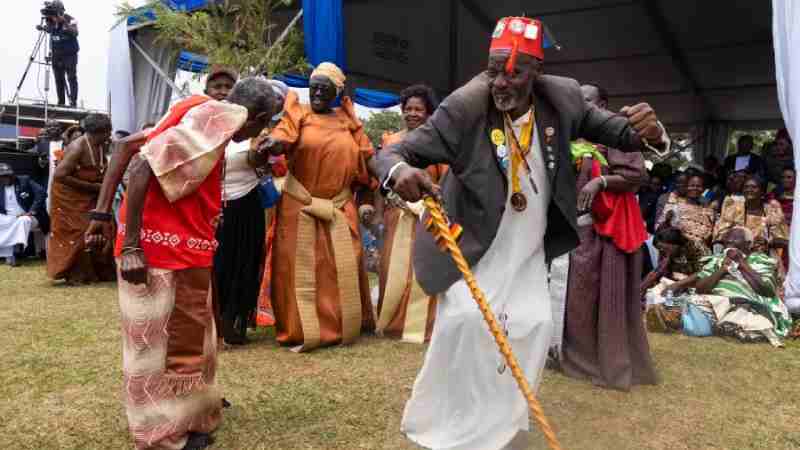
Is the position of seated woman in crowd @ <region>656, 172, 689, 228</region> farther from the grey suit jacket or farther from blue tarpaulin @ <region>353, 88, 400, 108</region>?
blue tarpaulin @ <region>353, 88, 400, 108</region>

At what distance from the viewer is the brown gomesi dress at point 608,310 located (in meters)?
4.04

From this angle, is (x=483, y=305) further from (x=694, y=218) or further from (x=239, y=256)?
(x=694, y=218)

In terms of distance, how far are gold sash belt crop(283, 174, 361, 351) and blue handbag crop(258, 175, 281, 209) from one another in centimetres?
11

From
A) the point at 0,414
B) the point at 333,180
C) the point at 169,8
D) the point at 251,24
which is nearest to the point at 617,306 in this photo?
the point at 333,180

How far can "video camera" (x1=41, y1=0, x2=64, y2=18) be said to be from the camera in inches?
453

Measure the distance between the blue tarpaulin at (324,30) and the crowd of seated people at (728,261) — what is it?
13.6ft

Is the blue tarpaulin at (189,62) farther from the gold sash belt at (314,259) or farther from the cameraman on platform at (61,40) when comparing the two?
the gold sash belt at (314,259)

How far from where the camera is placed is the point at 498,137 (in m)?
2.47

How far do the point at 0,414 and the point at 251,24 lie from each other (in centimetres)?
618

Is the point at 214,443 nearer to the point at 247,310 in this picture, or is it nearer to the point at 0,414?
the point at 0,414

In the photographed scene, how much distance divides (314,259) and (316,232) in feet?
0.64

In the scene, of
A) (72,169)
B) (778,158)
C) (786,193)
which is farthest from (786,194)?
(72,169)

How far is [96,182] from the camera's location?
7.64 m

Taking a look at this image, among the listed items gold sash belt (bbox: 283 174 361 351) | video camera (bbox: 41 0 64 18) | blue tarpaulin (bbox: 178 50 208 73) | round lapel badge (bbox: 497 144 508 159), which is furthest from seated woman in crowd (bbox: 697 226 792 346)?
video camera (bbox: 41 0 64 18)
